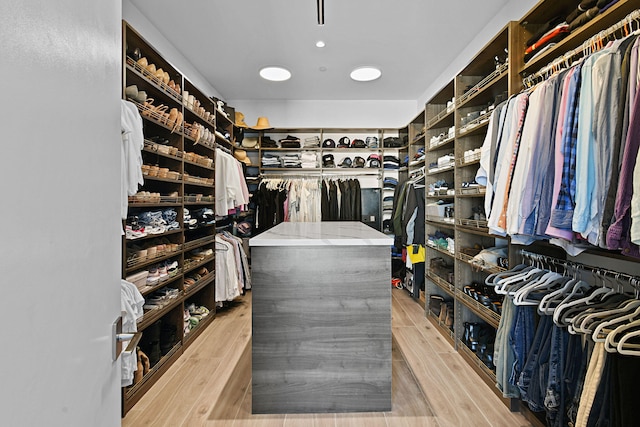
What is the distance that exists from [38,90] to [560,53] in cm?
228

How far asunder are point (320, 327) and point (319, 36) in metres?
2.67

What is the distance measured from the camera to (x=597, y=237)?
1.25 meters

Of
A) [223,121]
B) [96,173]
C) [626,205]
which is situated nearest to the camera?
[96,173]

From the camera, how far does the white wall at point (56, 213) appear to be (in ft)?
1.28

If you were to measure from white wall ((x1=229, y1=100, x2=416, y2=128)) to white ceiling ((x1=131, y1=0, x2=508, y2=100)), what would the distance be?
68 centimetres

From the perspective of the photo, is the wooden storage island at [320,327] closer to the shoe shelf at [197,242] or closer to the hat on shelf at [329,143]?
the shoe shelf at [197,242]

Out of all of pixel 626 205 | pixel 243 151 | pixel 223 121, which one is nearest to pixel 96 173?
pixel 626 205

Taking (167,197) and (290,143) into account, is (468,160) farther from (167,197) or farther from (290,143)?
(290,143)

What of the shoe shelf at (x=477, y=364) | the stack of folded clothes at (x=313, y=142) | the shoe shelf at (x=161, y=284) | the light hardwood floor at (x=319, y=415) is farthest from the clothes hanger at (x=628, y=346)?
the stack of folded clothes at (x=313, y=142)

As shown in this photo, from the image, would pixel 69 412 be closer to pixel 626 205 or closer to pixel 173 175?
pixel 626 205

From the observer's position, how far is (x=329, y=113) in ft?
17.3

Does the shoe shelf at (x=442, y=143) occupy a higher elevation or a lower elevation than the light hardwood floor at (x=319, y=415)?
higher

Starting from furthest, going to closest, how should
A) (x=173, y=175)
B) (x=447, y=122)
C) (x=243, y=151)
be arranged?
(x=243, y=151) < (x=447, y=122) < (x=173, y=175)

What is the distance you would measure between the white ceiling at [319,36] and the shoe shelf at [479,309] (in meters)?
2.36
